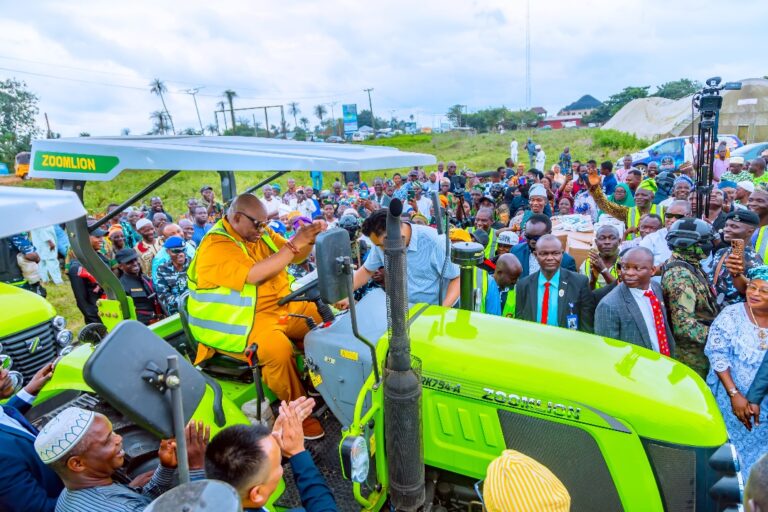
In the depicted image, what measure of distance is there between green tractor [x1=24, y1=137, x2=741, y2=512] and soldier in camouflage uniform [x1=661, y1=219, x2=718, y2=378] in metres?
1.02

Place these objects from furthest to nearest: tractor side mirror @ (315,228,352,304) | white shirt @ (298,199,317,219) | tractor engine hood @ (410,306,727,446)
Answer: white shirt @ (298,199,317,219)
tractor engine hood @ (410,306,727,446)
tractor side mirror @ (315,228,352,304)

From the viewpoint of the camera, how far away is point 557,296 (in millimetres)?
3320

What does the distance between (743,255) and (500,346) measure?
7.71ft

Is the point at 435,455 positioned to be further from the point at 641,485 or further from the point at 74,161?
the point at 74,161

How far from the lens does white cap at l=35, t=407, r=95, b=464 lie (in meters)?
1.65

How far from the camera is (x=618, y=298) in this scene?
2.90m

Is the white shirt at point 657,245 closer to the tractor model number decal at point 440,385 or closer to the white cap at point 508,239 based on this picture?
the white cap at point 508,239

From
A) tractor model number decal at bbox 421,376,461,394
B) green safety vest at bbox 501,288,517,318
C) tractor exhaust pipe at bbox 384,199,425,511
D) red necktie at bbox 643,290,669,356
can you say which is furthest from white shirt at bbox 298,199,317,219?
tractor exhaust pipe at bbox 384,199,425,511

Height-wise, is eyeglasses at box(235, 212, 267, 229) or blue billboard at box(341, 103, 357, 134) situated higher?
blue billboard at box(341, 103, 357, 134)

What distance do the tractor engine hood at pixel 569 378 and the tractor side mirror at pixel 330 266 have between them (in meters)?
0.49

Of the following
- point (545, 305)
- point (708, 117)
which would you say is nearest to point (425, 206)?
point (708, 117)

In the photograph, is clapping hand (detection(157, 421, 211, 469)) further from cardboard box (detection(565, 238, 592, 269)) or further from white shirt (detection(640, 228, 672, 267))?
white shirt (detection(640, 228, 672, 267))

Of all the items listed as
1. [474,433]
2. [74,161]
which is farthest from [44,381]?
[474,433]

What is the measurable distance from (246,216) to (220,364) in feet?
3.06
